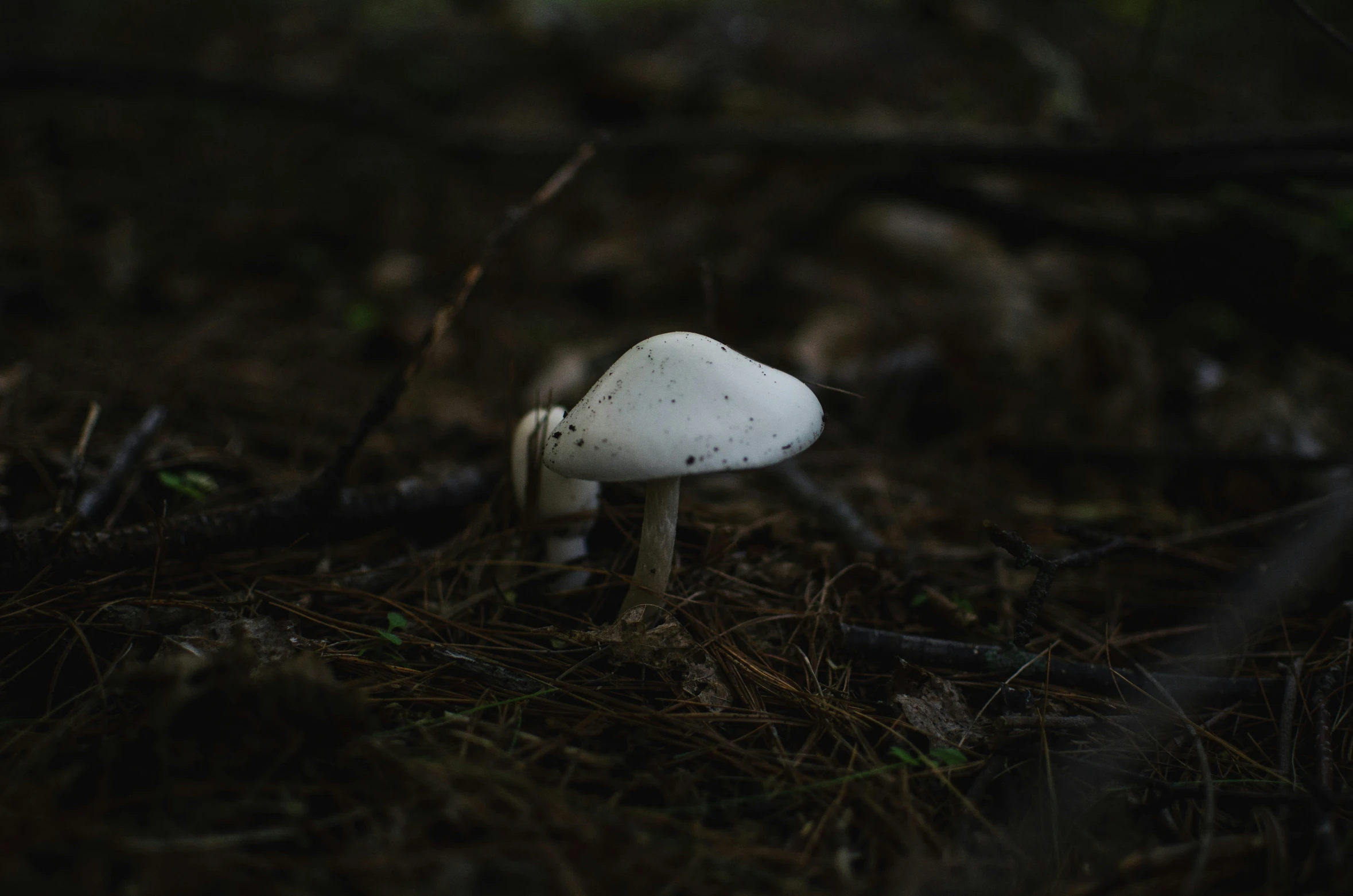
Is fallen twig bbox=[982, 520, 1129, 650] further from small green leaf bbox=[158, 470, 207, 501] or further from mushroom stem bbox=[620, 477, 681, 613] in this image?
small green leaf bbox=[158, 470, 207, 501]

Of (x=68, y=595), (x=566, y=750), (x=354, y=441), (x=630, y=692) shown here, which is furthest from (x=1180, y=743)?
(x=68, y=595)

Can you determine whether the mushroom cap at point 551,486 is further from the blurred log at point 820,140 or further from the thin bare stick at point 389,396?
the blurred log at point 820,140

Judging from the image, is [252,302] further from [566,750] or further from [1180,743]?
[1180,743]

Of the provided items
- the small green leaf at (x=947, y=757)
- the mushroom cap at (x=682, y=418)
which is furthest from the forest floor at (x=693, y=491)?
the mushroom cap at (x=682, y=418)

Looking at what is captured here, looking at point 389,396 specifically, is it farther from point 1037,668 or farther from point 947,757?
point 1037,668

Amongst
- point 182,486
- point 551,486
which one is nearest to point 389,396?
point 551,486

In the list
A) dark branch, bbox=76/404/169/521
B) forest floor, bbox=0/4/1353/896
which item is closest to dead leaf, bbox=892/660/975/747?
forest floor, bbox=0/4/1353/896
